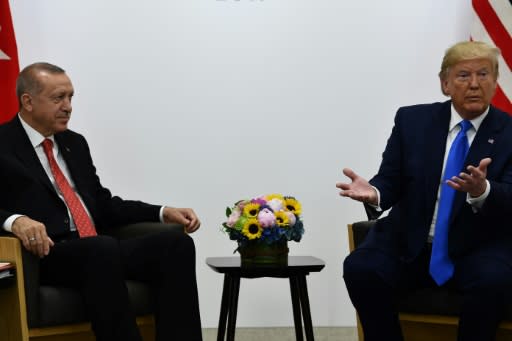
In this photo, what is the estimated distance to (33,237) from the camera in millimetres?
2969

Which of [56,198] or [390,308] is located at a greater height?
[56,198]

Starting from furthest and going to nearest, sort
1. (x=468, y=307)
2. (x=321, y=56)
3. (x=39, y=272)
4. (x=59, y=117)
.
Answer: (x=321, y=56) → (x=59, y=117) → (x=39, y=272) → (x=468, y=307)

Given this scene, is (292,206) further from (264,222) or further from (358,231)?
(358,231)

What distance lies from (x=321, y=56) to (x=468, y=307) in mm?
2118

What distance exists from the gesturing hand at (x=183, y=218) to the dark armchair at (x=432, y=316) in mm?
1004

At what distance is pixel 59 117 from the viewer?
3.50m

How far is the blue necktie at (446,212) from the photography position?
311 centimetres

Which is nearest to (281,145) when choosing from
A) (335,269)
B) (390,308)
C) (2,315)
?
(335,269)

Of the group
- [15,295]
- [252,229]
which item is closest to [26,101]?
[15,295]

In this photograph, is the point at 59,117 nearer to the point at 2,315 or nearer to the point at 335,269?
the point at 2,315

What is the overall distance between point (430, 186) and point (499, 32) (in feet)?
4.75

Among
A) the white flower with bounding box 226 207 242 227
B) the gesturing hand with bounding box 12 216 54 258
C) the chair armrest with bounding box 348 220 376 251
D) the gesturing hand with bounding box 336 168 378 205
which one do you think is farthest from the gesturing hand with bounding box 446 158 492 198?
the gesturing hand with bounding box 12 216 54 258

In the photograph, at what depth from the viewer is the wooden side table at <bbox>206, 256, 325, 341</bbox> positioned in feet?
11.3

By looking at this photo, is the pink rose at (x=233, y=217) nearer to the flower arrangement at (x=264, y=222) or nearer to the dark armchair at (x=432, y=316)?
the flower arrangement at (x=264, y=222)
